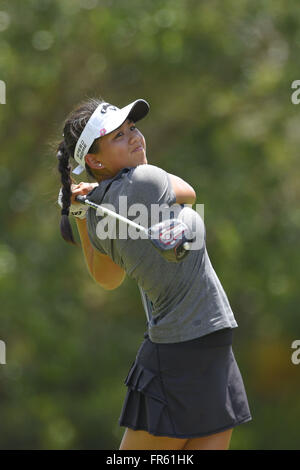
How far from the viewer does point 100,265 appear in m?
2.91

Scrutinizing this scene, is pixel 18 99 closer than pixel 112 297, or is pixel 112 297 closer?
pixel 18 99

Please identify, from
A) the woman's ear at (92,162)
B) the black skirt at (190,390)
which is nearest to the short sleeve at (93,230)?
the woman's ear at (92,162)

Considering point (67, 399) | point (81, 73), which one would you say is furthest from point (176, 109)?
point (67, 399)

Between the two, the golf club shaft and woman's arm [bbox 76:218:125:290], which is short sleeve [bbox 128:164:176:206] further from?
woman's arm [bbox 76:218:125:290]

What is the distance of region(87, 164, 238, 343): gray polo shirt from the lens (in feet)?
8.55

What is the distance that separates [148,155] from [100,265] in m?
7.00

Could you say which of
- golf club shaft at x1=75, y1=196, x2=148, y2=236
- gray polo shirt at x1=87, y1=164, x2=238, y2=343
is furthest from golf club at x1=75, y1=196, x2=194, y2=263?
gray polo shirt at x1=87, y1=164, x2=238, y2=343

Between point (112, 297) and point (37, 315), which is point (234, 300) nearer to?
point (112, 297)

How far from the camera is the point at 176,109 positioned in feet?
31.7

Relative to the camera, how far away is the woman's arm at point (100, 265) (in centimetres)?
291

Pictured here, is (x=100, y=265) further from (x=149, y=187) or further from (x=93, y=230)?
(x=149, y=187)

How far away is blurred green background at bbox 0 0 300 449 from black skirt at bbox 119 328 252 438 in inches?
223

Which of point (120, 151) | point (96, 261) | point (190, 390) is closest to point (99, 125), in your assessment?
point (120, 151)

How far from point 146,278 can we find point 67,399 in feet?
26.7
